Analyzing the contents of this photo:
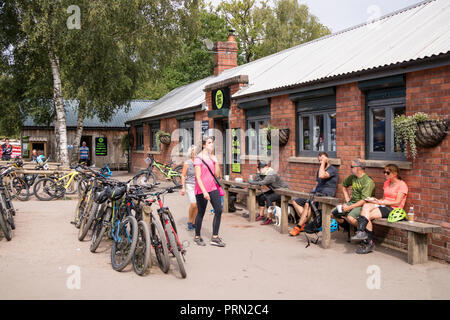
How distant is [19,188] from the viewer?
14.0m

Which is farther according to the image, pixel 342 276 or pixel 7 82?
pixel 7 82

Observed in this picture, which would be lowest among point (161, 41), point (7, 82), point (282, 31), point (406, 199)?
point (406, 199)

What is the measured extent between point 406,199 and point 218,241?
3.04 metres

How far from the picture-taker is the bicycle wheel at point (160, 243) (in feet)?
20.0

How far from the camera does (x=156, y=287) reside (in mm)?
5641

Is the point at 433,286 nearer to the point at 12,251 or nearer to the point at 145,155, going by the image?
the point at 12,251

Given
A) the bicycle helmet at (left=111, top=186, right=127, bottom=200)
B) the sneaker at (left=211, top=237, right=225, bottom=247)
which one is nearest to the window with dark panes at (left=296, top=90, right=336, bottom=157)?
the sneaker at (left=211, top=237, right=225, bottom=247)

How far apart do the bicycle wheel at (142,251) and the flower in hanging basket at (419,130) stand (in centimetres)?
396

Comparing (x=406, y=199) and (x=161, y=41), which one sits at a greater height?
(x=161, y=41)

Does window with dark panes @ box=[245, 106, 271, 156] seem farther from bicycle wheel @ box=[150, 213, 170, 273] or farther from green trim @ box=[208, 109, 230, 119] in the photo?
bicycle wheel @ box=[150, 213, 170, 273]

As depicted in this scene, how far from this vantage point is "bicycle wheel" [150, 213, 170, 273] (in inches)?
241

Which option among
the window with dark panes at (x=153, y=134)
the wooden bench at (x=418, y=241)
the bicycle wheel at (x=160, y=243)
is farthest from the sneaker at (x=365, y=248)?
the window with dark panes at (x=153, y=134)

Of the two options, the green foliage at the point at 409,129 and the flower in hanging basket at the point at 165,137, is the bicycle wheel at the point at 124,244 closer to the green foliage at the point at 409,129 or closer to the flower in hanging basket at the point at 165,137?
the green foliage at the point at 409,129
